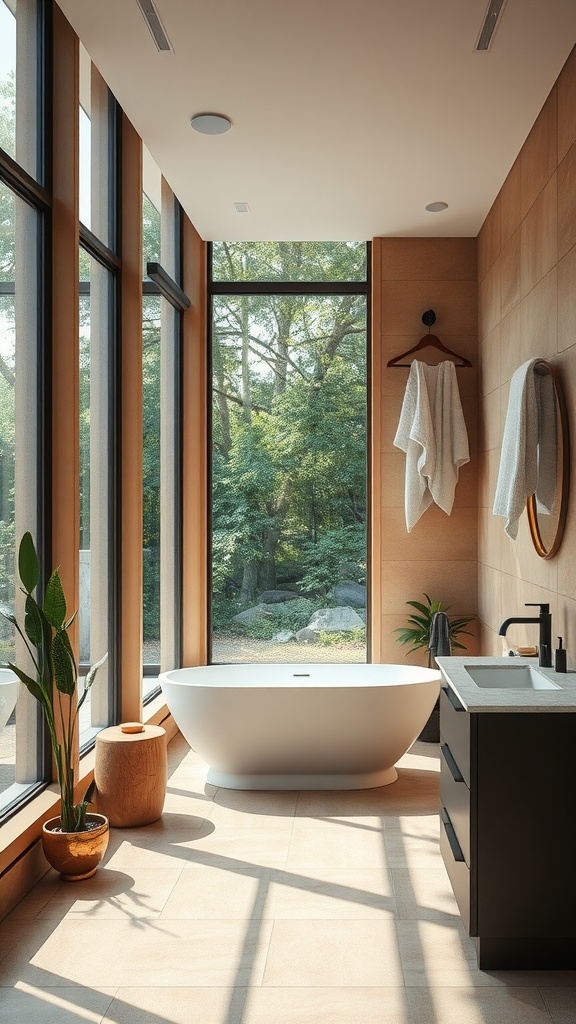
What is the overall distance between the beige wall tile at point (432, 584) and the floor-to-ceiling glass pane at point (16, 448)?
264cm

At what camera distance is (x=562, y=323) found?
10.9ft

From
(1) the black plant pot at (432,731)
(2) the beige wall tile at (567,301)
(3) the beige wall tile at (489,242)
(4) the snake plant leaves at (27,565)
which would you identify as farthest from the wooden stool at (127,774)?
(3) the beige wall tile at (489,242)

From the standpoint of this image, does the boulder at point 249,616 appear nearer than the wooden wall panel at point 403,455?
No

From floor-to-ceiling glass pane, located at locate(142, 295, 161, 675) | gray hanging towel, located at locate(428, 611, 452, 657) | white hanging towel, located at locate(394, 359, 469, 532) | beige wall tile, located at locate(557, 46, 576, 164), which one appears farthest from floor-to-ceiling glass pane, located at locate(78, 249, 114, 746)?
beige wall tile, located at locate(557, 46, 576, 164)

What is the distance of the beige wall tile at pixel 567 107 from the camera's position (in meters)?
3.13

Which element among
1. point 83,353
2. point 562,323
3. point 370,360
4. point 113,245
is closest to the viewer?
point 562,323

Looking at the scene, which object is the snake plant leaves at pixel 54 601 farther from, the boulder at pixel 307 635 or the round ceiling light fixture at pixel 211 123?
→ the boulder at pixel 307 635

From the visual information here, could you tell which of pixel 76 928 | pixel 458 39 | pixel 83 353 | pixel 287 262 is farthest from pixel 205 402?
pixel 76 928

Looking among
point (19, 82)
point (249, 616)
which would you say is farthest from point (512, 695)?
point (249, 616)

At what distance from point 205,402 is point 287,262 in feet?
3.37

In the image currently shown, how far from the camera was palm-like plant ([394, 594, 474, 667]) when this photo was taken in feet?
16.7

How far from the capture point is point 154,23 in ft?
9.77

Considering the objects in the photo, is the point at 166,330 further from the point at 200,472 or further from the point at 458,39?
the point at 458,39

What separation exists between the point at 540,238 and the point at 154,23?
1.70 m
